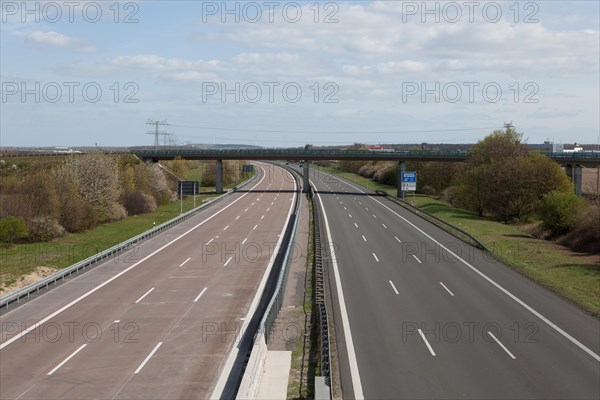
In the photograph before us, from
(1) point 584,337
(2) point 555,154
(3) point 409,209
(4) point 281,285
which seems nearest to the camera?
(1) point 584,337

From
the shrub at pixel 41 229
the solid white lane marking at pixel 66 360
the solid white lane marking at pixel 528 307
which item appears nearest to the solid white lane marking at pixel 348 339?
the solid white lane marking at pixel 528 307

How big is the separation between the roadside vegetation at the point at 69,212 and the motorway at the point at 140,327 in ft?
18.7

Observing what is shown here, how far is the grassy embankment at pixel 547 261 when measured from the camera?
2934cm

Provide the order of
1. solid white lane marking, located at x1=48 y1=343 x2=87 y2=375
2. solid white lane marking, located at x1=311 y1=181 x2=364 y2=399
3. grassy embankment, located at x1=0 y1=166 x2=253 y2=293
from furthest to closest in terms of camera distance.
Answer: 1. grassy embankment, located at x1=0 y1=166 x2=253 y2=293
2. solid white lane marking, located at x1=48 y1=343 x2=87 y2=375
3. solid white lane marking, located at x1=311 y1=181 x2=364 y2=399

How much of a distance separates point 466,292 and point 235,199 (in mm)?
57046

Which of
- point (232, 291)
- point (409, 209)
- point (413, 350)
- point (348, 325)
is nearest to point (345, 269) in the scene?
point (232, 291)

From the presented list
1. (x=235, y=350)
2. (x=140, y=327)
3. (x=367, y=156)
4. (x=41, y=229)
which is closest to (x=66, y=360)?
(x=140, y=327)

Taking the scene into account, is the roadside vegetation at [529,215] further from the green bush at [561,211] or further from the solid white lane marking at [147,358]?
the solid white lane marking at [147,358]

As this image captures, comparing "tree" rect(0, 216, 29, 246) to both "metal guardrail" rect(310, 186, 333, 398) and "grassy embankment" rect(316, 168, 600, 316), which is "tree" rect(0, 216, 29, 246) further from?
"grassy embankment" rect(316, 168, 600, 316)

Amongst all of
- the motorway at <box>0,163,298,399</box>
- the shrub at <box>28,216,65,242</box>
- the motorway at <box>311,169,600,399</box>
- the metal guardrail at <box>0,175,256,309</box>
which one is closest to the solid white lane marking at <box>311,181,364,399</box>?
the motorway at <box>311,169,600,399</box>

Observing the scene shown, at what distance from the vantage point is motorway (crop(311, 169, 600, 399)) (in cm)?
1750

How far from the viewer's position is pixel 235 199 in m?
83.4

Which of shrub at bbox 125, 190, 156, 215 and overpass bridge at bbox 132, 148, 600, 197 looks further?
overpass bridge at bbox 132, 148, 600, 197

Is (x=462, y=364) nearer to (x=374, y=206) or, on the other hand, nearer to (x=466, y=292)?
(x=466, y=292)
